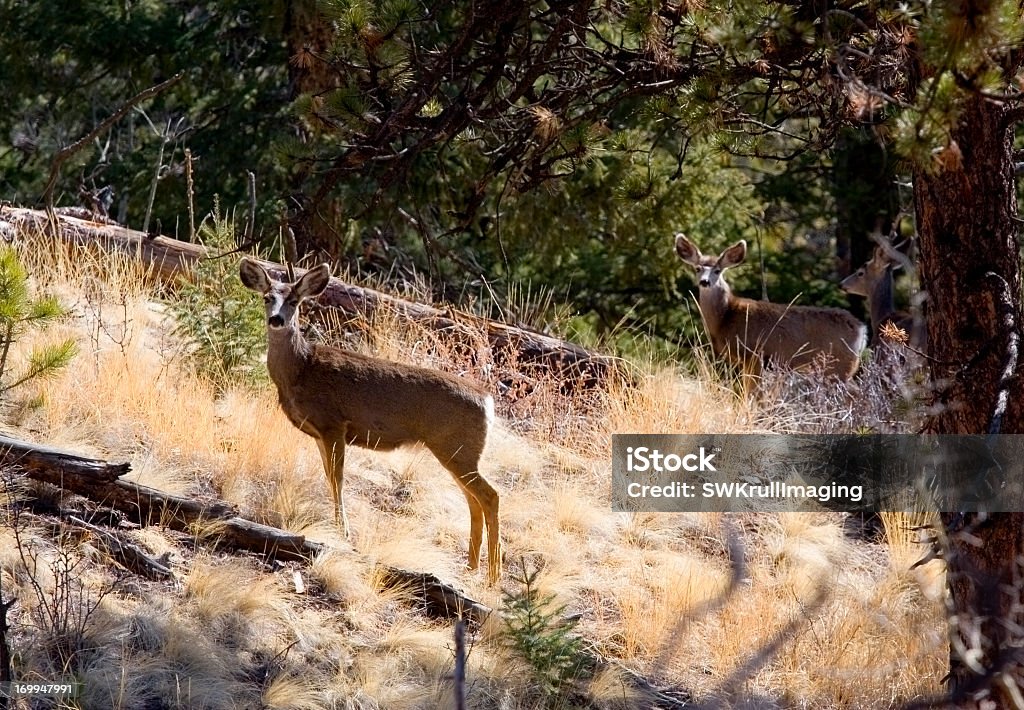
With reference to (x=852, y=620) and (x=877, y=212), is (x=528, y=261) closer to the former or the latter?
(x=877, y=212)

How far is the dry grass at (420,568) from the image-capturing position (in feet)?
20.8

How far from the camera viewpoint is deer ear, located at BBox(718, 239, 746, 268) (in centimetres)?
1231

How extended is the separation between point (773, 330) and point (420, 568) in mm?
5682

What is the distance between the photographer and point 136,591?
21.4 ft

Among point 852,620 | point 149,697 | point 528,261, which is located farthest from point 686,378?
point 149,697

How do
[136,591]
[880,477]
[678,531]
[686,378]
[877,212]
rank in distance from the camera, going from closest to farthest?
1. [136,591]
2. [678,531]
3. [880,477]
4. [686,378]
5. [877,212]

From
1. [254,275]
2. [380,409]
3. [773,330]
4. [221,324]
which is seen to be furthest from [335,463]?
[773,330]

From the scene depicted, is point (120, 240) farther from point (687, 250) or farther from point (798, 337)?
point (798, 337)

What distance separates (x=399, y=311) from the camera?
11.0 meters

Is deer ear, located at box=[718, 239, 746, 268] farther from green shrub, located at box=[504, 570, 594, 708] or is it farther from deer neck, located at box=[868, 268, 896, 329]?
green shrub, located at box=[504, 570, 594, 708]

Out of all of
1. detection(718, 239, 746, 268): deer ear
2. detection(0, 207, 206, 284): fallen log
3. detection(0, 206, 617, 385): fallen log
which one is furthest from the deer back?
detection(0, 207, 206, 284): fallen log

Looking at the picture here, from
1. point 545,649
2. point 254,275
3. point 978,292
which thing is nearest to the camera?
point 978,292

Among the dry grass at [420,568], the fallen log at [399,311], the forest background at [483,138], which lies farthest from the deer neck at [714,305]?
the dry grass at [420,568]

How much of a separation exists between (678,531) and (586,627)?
5.75 feet
